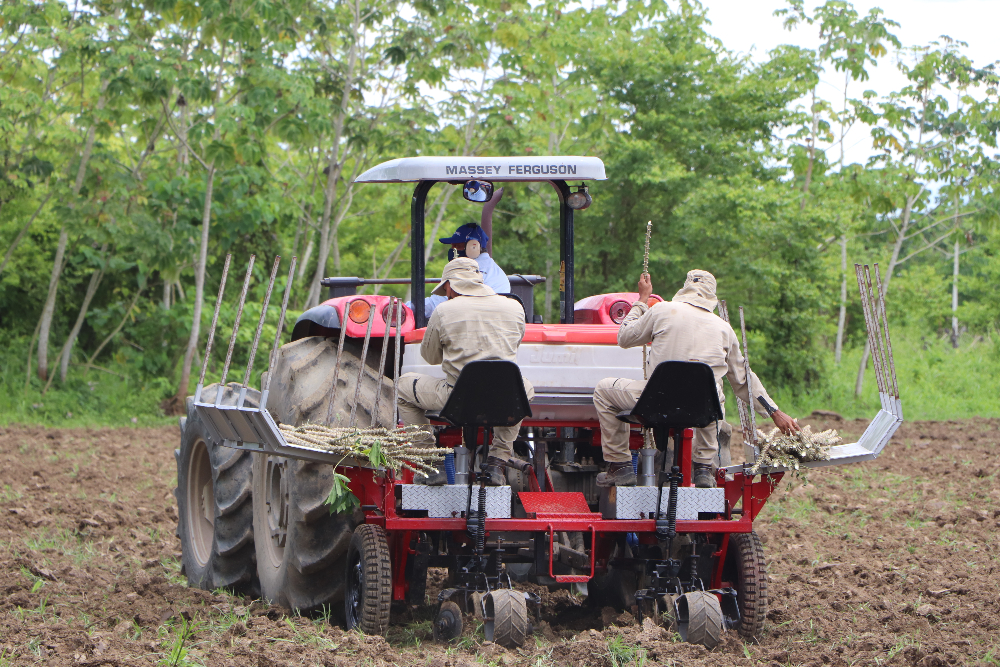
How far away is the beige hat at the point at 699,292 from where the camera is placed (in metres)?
5.10

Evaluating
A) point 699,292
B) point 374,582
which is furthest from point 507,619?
point 699,292

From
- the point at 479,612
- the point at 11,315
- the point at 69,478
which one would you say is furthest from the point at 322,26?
the point at 479,612

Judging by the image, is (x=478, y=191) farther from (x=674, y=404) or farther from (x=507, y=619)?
(x=507, y=619)

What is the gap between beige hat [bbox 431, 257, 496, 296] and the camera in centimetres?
506

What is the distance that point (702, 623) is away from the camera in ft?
14.7

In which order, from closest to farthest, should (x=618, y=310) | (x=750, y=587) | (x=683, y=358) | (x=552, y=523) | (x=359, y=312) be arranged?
(x=552, y=523) < (x=750, y=587) < (x=683, y=358) < (x=359, y=312) < (x=618, y=310)

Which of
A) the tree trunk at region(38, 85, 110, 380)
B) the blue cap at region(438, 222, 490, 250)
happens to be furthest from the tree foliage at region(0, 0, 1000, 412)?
the blue cap at region(438, 222, 490, 250)

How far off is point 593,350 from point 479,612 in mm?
1470

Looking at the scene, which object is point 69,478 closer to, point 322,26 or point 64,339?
point 322,26

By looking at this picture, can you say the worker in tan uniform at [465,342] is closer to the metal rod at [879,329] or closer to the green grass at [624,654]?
the green grass at [624,654]

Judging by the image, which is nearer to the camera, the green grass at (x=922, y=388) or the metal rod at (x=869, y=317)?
the metal rod at (x=869, y=317)

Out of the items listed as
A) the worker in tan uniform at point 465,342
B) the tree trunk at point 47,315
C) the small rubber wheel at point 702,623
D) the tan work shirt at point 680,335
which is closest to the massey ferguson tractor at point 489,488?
the small rubber wheel at point 702,623

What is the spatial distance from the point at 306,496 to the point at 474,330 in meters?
1.06

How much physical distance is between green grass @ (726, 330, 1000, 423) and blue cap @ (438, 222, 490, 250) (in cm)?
1126
